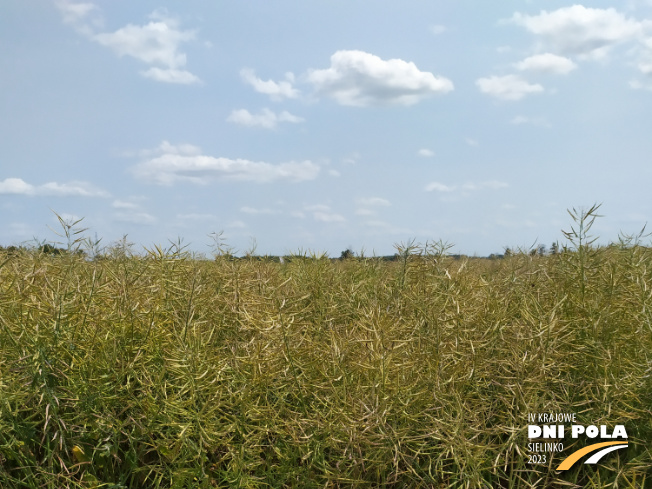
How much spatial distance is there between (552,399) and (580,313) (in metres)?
0.65

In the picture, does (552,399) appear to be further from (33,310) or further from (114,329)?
(33,310)

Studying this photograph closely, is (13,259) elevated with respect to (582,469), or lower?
elevated

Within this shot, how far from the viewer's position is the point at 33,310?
8.34 ft

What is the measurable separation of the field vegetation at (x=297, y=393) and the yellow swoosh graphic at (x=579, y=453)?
5 cm

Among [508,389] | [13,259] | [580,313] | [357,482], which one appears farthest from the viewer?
[13,259]

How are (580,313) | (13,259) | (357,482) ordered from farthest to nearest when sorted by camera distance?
1. (13,259)
2. (580,313)
3. (357,482)

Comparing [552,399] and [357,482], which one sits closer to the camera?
[357,482]

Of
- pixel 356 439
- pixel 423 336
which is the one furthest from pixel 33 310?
pixel 423 336

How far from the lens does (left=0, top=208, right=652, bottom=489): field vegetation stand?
2094mm

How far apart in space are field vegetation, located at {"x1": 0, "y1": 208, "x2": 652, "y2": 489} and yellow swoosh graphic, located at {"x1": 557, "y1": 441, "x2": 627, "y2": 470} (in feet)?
0.16

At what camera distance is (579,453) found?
227 centimetres

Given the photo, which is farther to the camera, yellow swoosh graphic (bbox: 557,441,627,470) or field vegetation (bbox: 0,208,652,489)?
yellow swoosh graphic (bbox: 557,441,627,470)
